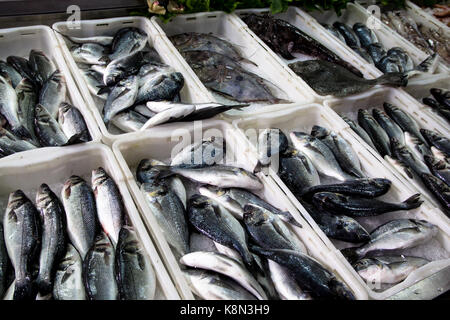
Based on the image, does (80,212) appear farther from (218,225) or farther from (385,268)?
(385,268)

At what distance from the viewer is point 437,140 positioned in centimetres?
280

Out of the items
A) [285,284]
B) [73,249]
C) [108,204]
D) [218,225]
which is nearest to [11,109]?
[108,204]

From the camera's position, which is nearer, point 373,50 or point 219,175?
point 219,175

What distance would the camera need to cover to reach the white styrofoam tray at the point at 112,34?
2568mm

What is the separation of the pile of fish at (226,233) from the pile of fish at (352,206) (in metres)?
0.22

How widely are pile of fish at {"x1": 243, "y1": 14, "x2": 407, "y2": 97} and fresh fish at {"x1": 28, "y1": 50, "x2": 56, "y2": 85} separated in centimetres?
188

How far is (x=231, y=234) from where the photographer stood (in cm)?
196

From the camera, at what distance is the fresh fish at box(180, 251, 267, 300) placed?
68.4 inches

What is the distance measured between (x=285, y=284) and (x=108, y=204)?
38.1 inches

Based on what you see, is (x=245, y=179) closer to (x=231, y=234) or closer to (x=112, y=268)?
(x=231, y=234)

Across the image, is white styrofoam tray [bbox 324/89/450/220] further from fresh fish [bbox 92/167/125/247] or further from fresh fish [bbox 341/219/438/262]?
fresh fish [bbox 92/167/125/247]

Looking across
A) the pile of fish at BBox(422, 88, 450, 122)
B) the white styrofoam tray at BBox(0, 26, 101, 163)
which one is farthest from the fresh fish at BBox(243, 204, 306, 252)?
the pile of fish at BBox(422, 88, 450, 122)

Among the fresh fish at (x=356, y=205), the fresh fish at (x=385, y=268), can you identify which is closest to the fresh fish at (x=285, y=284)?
the fresh fish at (x=385, y=268)

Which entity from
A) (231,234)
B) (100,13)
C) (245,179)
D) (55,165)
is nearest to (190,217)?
(231,234)
